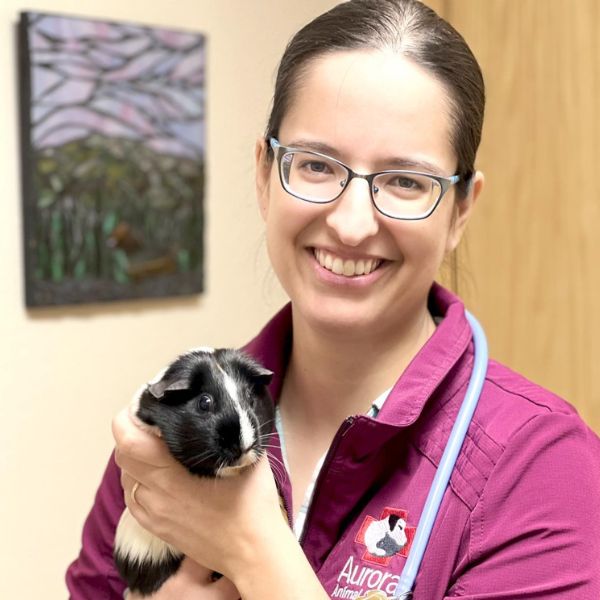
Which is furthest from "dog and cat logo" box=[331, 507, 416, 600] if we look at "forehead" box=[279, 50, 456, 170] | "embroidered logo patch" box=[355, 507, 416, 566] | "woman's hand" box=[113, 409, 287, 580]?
"forehead" box=[279, 50, 456, 170]

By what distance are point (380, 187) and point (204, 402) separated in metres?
0.35

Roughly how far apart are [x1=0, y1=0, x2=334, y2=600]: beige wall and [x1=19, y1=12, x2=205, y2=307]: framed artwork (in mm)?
44

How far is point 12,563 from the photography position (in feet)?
6.95

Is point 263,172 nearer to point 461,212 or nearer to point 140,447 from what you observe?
point 461,212

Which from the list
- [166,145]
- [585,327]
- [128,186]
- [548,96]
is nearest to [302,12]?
[166,145]

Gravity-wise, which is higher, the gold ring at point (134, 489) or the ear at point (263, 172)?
the ear at point (263, 172)

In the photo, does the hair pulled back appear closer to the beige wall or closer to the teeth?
the teeth

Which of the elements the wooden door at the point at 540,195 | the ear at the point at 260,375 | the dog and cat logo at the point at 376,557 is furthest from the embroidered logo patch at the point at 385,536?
the wooden door at the point at 540,195

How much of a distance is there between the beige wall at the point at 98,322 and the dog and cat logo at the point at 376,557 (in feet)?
4.25

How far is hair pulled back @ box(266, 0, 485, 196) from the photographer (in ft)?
3.52

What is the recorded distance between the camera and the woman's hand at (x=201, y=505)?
1.02 m

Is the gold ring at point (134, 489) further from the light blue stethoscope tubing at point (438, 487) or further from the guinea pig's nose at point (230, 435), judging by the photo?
the light blue stethoscope tubing at point (438, 487)

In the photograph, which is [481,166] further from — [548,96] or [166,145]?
[166,145]

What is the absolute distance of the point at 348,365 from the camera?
3.91 feet
